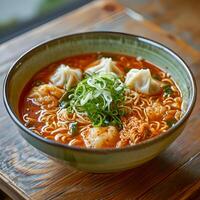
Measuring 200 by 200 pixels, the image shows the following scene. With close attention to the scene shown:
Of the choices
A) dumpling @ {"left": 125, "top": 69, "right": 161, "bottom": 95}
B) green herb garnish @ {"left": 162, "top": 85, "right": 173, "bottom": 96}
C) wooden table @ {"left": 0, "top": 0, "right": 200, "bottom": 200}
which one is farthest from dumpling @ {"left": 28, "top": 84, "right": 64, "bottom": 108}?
green herb garnish @ {"left": 162, "top": 85, "right": 173, "bottom": 96}

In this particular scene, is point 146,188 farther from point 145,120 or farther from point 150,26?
point 150,26

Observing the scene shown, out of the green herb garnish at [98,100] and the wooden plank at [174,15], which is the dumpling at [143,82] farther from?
the wooden plank at [174,15]

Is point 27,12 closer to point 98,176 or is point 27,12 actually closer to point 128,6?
point 128,6

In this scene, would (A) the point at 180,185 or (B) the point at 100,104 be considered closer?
(A) the point at 180,185

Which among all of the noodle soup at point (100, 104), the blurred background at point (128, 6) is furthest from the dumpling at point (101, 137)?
the blurred background at point (128, 6)

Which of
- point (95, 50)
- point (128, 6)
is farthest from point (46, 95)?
point (128, 6)

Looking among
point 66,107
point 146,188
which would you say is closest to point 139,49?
point 66,107

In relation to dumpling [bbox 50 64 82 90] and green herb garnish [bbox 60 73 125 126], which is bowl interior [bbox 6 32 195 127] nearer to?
dumpling [bbox 50 64 82 90]

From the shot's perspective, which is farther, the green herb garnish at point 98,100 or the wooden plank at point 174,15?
the wooden plank at point 174,15
